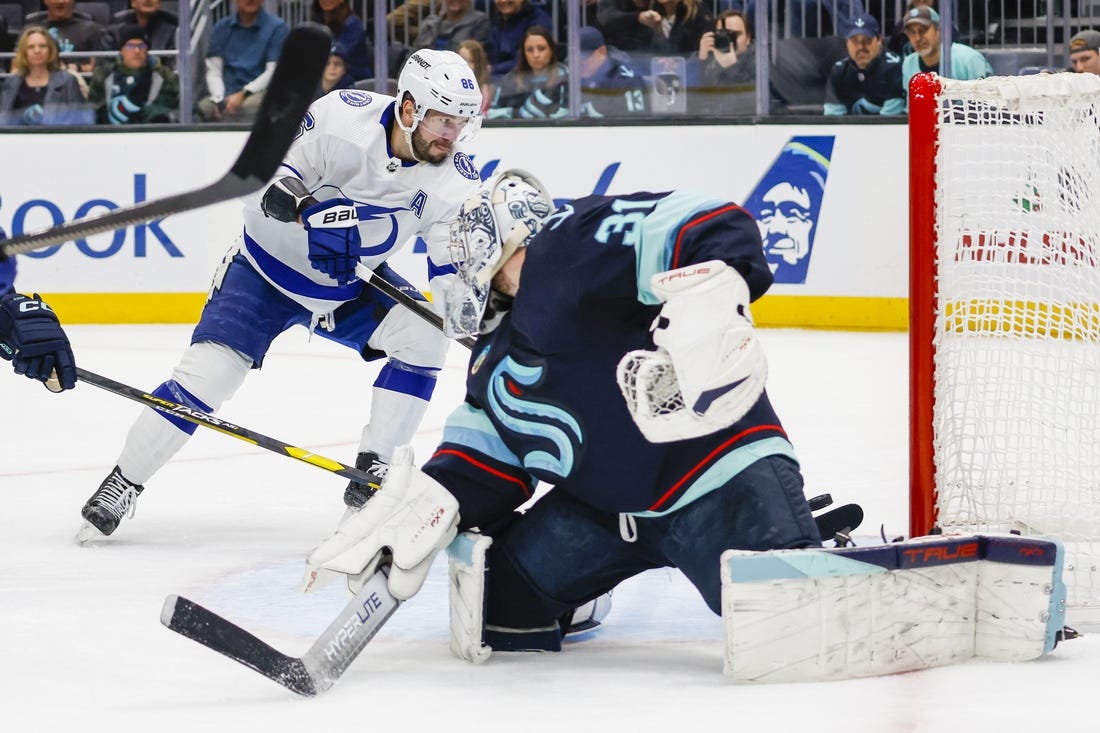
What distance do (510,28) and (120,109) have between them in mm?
1709

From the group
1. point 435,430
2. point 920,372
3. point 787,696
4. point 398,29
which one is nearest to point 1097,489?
point 920,372

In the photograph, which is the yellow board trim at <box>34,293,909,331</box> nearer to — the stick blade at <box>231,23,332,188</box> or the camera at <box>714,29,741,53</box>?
the camera at <box>714,29,741,53</box>

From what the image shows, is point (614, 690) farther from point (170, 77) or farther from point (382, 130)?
point (170, 77)

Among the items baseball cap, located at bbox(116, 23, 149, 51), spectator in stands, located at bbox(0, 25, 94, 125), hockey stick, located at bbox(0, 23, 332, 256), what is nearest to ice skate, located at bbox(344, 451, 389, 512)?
hockey stick, located at bbox(0, 23, 332, 256)

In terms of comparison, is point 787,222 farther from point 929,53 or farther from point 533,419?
point 533,419

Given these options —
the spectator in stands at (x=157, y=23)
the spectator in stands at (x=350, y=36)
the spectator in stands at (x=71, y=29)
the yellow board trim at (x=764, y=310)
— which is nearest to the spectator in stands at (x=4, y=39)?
the spectator in stands at (x=71, y=29)

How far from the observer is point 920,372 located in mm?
2783

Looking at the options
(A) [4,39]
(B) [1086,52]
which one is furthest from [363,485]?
(A) [4,39]

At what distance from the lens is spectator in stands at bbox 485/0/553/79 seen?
7195 millimetres

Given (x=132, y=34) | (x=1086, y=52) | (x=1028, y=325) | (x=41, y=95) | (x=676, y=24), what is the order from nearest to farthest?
1. (x=1028, y=325)
2. (x=1086, y=52)
3. (x=676, y=24)
4. (x=41, y=95)
5. (x=132, y=34)

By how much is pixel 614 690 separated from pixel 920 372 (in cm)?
89

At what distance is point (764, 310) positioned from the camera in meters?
6.95

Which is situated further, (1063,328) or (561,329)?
(1063,328)

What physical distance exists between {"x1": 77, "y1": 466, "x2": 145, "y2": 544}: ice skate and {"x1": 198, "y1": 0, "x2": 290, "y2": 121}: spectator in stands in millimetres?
4047
